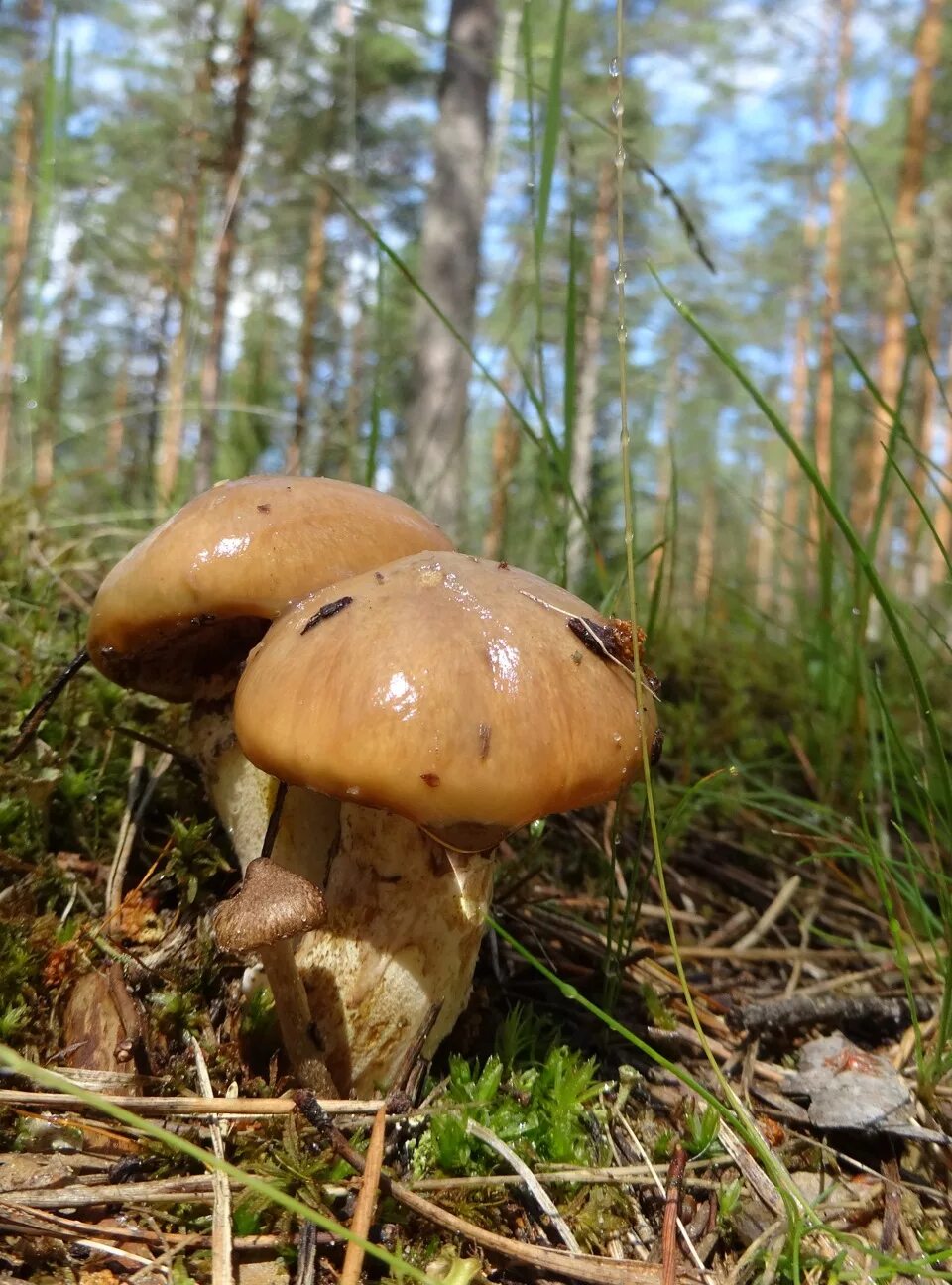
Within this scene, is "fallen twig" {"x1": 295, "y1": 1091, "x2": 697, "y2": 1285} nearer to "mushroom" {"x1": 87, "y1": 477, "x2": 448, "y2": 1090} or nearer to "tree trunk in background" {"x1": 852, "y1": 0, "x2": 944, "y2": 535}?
"mushroom" {"x1": 87, "y1": 477, "x2": 448, "y2": 1090}

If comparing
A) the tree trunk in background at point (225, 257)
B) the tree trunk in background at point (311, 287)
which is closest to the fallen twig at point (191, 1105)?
the tree trunk in background at point (225, 257)

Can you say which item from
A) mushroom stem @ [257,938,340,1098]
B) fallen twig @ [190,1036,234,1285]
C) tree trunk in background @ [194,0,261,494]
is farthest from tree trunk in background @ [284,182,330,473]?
fallen twig @ [190,1036,234,1285]

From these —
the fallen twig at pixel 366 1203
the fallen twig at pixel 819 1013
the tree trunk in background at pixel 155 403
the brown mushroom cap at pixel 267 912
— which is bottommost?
the fallen twig at pixel 819 1013

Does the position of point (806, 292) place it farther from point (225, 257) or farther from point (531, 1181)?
point (531, 1181)

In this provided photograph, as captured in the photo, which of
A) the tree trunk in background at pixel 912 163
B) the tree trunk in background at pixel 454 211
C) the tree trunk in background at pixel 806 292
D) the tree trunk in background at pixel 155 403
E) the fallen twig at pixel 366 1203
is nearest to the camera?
the fallen twig at pixel 366 1203

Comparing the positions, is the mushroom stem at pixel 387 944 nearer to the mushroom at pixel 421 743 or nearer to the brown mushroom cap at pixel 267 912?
the mushroom at pixel 421 743

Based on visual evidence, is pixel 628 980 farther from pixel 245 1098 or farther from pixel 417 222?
pixel 417 222

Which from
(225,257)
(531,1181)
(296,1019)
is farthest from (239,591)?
(225,257)
